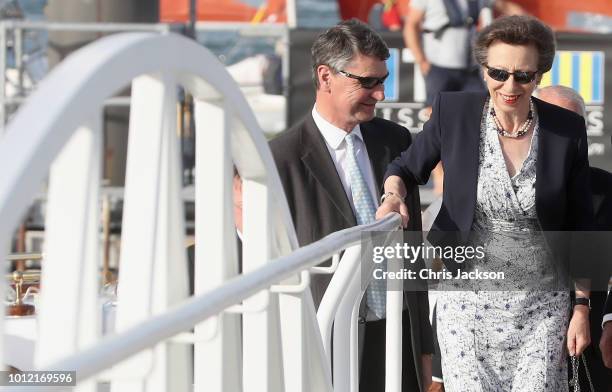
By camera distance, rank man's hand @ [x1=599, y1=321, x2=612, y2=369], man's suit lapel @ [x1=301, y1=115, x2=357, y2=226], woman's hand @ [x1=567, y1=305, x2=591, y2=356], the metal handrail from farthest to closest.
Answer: man's suit lapel @ [x1=301, y1=115, x2=357, y2=226]
man's hand @ [x1=599, y1=321, x2=612, y2=369]
woman's hand @ [x1=567, y1=305, x2=591, y2=356]
the metal handrail

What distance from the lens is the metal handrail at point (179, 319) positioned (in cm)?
135

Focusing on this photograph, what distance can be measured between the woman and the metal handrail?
108cm

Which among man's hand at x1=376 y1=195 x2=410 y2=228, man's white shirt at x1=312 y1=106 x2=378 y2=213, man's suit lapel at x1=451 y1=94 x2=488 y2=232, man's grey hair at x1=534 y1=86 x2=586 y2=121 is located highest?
man's grey hair at x1=534 y1=86 x2=586 y2=121

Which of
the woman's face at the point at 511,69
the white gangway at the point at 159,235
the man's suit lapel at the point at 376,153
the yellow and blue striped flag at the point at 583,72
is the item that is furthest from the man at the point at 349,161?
the yellow and blue striped flag at the point at 583,72

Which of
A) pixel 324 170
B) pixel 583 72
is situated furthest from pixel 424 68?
pixel 324 170

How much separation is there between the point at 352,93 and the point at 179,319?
9.60ft

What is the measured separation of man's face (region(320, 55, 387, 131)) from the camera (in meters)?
4.45

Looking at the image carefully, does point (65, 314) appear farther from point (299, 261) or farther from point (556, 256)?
point (556, 256)

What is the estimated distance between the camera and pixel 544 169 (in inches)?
136

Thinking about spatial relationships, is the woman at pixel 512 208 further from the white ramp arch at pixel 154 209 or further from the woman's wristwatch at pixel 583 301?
the white ramp arch at pixel 154 209

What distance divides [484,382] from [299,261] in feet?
4.55

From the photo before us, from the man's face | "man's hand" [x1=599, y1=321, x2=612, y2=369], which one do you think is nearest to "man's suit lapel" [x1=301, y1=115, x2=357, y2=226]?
the man's face

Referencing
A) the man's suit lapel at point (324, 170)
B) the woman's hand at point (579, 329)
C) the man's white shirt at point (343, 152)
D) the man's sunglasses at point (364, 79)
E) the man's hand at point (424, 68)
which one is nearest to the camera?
the woman's hand at point (579, 329)

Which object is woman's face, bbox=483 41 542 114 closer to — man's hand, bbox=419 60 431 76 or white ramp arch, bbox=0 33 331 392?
white ramp arch, bbox=0 33 331 392
